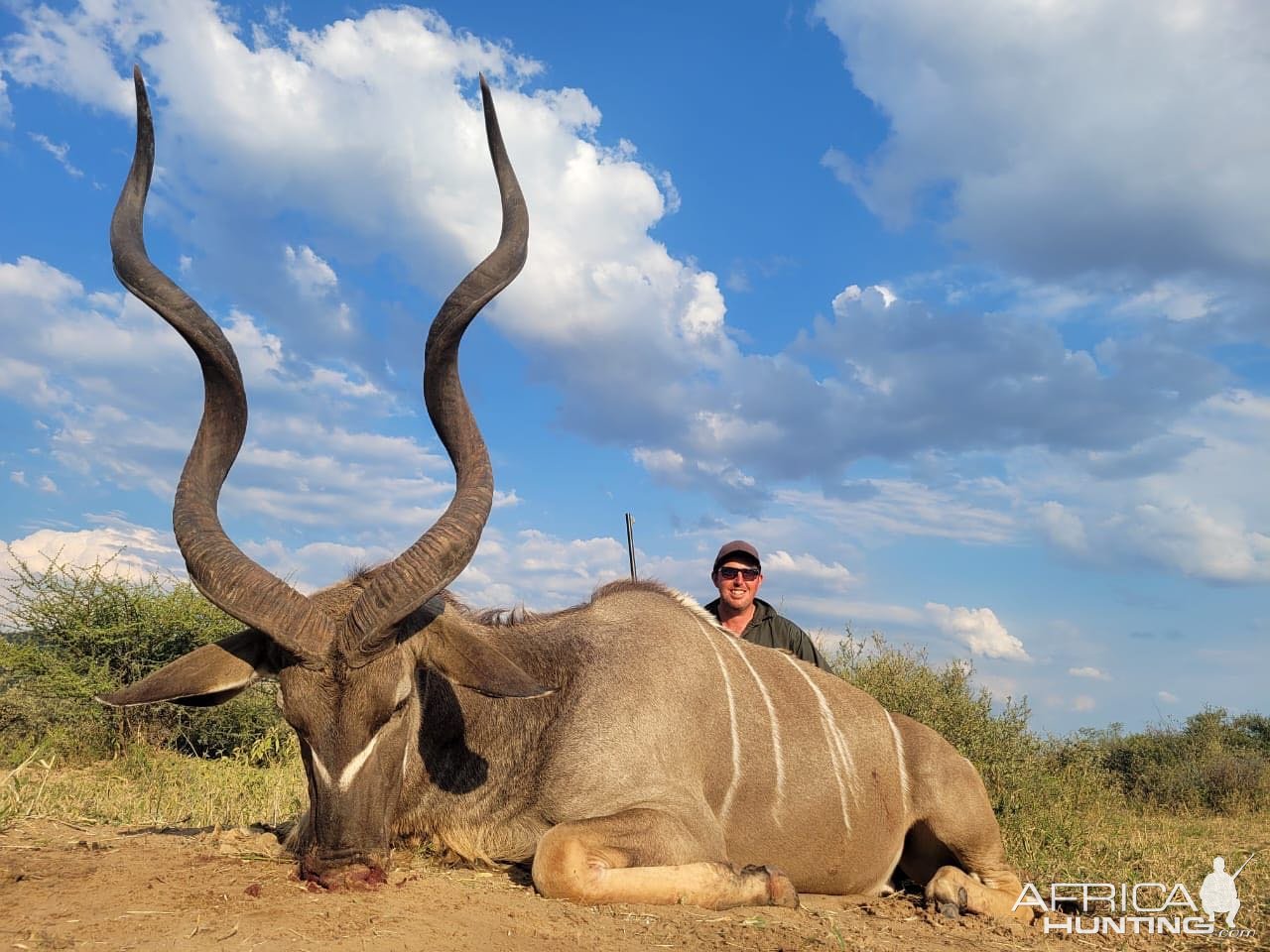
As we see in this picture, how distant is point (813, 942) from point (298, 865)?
2042mm

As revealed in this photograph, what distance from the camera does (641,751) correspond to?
503 centimetres

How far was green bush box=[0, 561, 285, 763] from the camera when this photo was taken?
11.5 meters

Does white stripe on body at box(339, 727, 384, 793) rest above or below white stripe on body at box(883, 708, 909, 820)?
below

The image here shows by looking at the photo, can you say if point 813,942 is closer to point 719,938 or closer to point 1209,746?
point 719,938

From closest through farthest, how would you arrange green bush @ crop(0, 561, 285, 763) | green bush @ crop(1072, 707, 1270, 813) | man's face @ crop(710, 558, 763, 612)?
1. man's face @ crop(710, 558, 763, 612)
2. green bush @ crop(0, 561, 285, 763)
3. green bush @ crop(1072, 707, 1270, 813)

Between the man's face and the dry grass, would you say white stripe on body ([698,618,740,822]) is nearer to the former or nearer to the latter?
the man's face

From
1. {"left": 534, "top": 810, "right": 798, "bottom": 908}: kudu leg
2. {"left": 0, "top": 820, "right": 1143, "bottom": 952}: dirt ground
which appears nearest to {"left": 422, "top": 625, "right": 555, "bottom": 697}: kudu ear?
{"left": 534, "top": 810, "right": 798, "bottom": 908}: kudu leg

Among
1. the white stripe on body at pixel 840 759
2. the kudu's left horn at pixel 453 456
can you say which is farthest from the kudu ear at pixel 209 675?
the white stripe on body at pixel 840 759

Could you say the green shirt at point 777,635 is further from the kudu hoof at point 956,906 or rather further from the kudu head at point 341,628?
the kudu head at point 341,628

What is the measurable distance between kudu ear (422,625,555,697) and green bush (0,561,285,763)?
7296mm

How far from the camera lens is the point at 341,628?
4.34 meters

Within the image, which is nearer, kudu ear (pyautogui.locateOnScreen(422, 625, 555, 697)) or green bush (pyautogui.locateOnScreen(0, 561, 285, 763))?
kudu ear (pyautogui.locateOnScreen(422, 625, 555, 697))

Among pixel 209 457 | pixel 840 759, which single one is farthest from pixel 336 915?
pixel 840 759

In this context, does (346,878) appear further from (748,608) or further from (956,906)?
(748,608)
